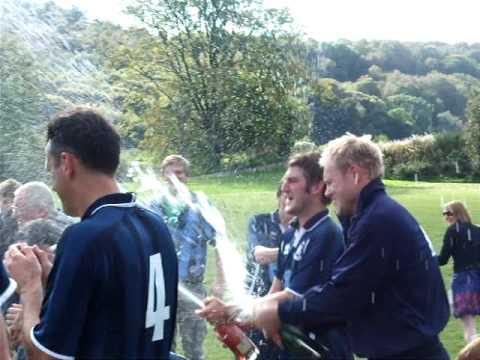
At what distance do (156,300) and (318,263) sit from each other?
1.35 meters

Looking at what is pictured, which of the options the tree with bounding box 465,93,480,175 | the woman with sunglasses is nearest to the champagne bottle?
the woman with sunglasses

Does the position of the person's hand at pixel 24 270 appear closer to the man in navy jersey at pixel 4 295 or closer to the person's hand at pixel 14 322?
the man in navy jersey at pixel 4 295

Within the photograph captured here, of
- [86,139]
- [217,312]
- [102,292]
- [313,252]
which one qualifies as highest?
[86,139]

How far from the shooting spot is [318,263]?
371 centimetres

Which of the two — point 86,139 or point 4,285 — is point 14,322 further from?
point 86,139

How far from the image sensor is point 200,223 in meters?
5.72

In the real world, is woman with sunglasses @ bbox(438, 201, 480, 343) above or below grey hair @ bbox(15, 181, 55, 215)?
below

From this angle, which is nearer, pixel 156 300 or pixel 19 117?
pixel 156 300

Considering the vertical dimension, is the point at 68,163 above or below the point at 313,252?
above

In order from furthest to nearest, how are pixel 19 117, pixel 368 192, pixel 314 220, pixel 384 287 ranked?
pixel 19 117
pixel 314 220
pixel 368 192
pixel 384 287

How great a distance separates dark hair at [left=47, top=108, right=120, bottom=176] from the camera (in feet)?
8.35

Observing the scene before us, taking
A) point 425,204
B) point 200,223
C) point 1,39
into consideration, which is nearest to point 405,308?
point 200,223

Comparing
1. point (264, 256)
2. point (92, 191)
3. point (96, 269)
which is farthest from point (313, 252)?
point (96, 269)

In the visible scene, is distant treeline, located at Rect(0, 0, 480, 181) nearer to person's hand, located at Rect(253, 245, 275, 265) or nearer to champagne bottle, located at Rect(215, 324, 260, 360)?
person's hand, located at Rect(253, 245, 275, 265)
